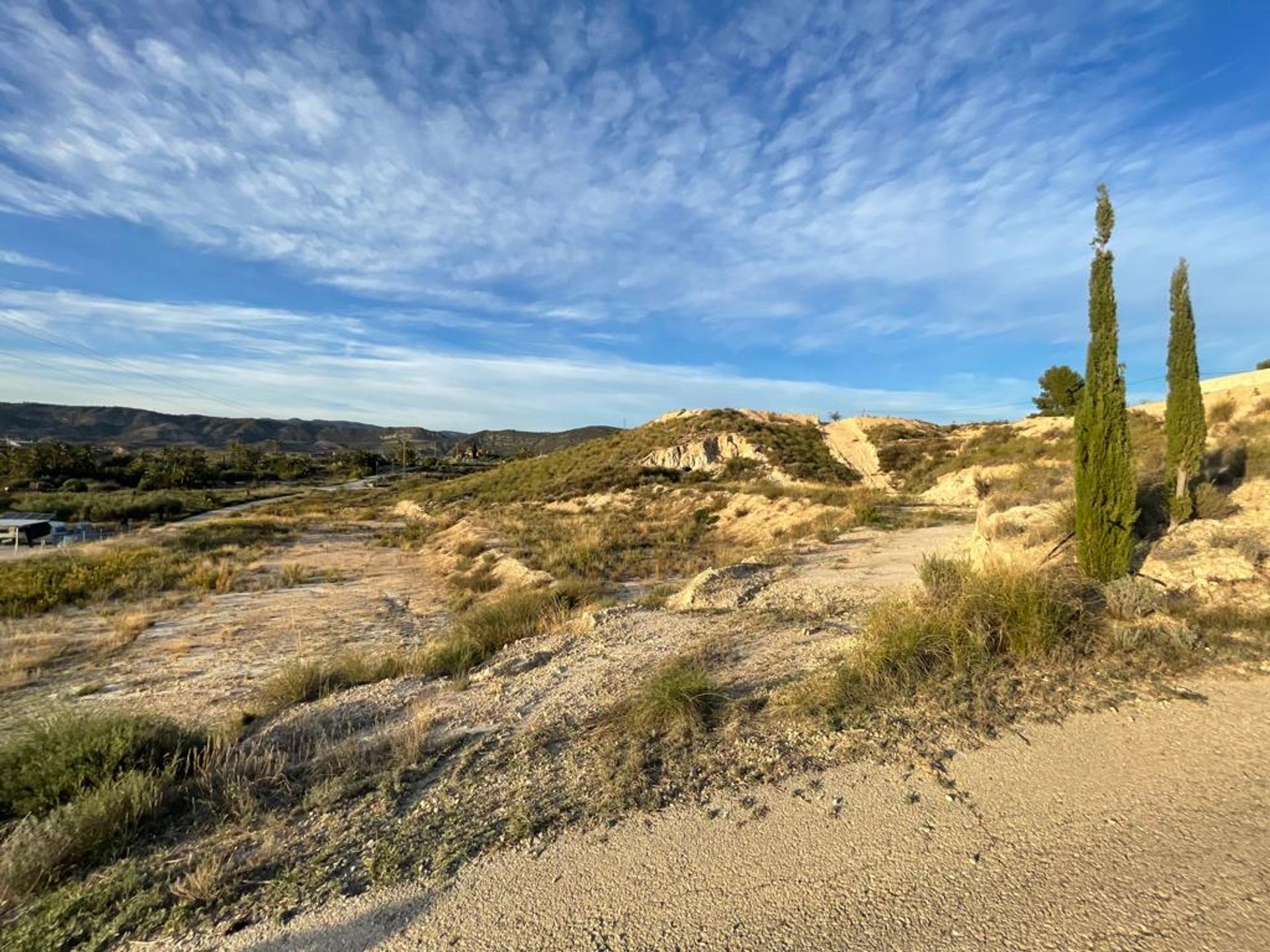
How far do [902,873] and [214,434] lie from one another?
613 feet

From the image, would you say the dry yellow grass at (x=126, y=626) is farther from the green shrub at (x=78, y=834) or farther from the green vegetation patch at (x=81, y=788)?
the green shrub at (x=78, y=834)

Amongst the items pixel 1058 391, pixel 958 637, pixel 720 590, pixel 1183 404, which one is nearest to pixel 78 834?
pixel 958 637

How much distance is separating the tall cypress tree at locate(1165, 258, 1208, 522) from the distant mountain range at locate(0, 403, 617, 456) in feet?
352

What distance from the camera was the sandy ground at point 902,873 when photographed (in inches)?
109

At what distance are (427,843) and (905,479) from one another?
39.0 metres

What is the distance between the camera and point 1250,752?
13.4 feet

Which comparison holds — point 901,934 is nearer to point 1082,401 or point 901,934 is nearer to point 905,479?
point 1082,401

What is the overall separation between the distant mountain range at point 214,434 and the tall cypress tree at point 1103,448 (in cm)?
10946

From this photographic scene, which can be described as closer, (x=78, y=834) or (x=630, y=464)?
(x=78, y=834)

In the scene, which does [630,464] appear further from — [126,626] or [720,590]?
[720,590]

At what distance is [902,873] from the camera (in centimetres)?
314

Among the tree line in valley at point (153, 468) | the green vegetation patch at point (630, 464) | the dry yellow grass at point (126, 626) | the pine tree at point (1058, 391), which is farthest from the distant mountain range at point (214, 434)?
the dry yellow grass at point (126, 626)

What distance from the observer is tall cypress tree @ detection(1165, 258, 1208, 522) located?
10.5 m

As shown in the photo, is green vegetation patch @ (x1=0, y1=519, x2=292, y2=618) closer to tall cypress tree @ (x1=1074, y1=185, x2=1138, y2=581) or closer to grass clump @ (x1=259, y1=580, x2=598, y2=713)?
grass clump @ (x1=259, y1=580, x2=598, y2=713)
